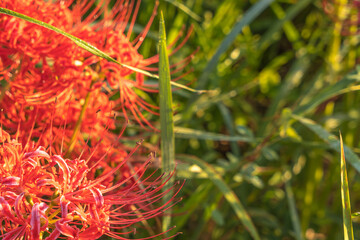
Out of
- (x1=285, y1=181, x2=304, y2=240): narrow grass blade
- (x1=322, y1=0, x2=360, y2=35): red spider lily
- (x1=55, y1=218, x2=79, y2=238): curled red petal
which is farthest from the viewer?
(x1=322, y1=0, x2=360, y2=35): red spider lily

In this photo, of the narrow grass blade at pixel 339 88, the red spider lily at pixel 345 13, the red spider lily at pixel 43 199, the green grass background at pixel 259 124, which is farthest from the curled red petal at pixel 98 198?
the red spider lily at pixel 345 13

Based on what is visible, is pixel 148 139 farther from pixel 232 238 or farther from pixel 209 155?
pixel 232 238

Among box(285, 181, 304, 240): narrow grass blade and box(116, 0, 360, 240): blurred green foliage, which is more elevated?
box(116, 0, 360, 240): blurred green foliage

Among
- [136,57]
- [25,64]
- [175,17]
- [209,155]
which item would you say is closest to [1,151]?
[25,64]

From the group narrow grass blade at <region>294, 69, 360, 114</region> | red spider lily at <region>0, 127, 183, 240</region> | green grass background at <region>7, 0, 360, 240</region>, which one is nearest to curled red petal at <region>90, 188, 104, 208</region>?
red spider lily at <region>0, 127, 183, 240</region>

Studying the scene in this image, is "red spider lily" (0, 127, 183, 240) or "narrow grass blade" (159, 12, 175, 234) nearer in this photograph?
"red spider lily" (0, 127, 183, 240)

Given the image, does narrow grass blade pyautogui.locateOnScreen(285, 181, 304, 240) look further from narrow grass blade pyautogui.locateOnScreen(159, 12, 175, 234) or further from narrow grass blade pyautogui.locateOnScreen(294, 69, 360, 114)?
narrow grass blade pyautogui.locateOnScreen(159, 12, 175, 234)

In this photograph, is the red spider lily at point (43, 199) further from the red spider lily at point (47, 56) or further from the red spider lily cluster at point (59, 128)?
the red spider lily at point (47, 56)
